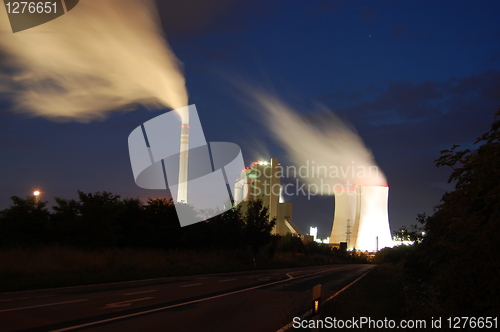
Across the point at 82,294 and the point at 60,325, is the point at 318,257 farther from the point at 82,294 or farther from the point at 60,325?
the point at 60,325

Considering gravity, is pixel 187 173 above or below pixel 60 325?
above

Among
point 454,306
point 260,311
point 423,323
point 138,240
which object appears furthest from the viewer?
point 138,240

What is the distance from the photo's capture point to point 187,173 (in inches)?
2940

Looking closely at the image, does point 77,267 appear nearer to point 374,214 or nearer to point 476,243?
point 476,243

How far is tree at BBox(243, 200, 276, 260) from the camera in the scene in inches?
1548

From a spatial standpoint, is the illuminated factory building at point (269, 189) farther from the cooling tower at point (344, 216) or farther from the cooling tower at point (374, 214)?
the cooling tower at point (374, 214)

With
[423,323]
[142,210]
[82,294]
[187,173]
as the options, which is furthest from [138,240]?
[187,173]

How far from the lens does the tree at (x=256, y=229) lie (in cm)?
3931

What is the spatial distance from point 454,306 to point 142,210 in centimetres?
3302

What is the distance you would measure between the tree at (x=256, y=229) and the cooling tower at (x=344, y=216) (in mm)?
28995

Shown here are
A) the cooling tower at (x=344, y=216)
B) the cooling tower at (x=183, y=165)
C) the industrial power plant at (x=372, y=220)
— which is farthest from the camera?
the cooling tower at (x=183, y=165)

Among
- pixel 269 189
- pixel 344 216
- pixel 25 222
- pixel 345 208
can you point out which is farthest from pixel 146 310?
pixel 269 189

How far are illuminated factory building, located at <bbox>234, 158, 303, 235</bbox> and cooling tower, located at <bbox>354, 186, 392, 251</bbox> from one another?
24.5 metres

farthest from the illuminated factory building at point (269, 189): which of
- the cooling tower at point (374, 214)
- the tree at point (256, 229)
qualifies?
the tree at point (256, 229)
